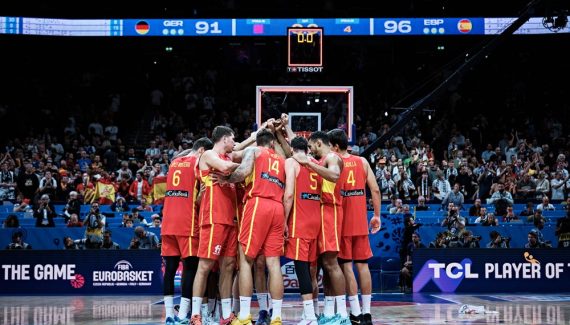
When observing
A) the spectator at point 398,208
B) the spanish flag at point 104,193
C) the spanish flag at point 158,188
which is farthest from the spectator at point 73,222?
the spectator at point 398,208

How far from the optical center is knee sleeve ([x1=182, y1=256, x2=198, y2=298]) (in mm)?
10914

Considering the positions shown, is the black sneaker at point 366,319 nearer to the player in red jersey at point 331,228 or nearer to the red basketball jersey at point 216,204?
the player in red jersey at point 331,228

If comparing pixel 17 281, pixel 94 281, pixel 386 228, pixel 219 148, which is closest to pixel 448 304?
pixel 386 228

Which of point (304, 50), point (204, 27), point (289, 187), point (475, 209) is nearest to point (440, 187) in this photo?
point (475, 209)

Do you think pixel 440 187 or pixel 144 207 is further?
pixel 440 187

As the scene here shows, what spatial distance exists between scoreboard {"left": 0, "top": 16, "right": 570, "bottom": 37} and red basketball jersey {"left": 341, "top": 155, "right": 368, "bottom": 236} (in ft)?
56.5

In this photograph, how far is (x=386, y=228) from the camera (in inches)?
763

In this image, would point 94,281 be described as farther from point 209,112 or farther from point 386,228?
point 209,112

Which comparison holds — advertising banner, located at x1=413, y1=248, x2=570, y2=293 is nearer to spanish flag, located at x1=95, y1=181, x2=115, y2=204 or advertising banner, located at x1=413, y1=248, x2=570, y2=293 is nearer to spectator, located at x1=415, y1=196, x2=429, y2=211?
spectator, located at x1=415, y1=196, x2=429, y2=211

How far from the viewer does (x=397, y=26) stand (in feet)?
94.0

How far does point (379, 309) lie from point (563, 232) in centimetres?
736

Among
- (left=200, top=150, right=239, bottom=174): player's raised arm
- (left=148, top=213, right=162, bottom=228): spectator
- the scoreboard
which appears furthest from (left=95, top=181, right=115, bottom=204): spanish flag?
(left=200, top=150, right=239, bottom=174): player's raised arm

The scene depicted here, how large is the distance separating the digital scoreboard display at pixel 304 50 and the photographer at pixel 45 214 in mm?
7040

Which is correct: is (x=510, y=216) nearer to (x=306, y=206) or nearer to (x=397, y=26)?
(x=397, y=26)
